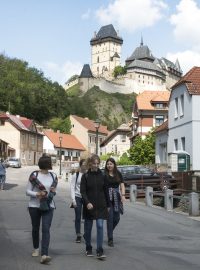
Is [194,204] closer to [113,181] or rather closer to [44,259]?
[113,181]

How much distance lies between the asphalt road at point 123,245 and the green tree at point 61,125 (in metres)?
102

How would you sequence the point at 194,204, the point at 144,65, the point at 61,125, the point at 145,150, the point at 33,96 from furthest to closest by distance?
the point at 144,65 < the point at 61,125 < the point at 33,96 < the point at 145,150 < the point at 194,204

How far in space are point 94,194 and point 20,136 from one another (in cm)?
8347

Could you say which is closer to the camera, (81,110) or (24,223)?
Result: (24,223)

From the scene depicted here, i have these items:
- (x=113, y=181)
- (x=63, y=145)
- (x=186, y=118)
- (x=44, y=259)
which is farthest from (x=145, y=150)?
(x=63, y=145)

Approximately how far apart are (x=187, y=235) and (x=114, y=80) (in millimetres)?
172623

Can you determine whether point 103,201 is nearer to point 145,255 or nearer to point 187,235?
point 145,255

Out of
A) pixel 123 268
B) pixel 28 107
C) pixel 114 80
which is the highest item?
pixel 114 80

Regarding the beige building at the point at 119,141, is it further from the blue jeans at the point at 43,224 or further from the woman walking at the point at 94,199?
the blue jeans at the point at 43,224

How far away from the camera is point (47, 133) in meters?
107

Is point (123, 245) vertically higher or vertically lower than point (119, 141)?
lower

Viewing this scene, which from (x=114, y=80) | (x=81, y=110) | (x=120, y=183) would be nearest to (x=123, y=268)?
(x=120, y=183)

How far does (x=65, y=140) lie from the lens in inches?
4407

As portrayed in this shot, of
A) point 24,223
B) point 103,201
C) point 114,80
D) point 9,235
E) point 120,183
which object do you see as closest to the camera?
point 103,201
